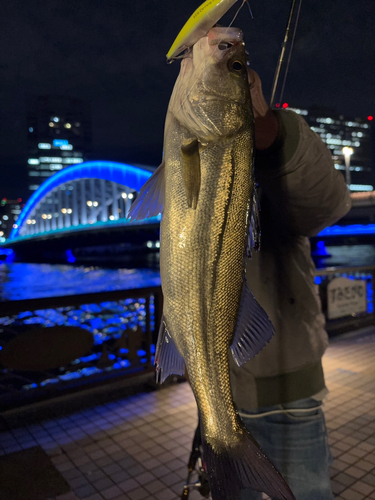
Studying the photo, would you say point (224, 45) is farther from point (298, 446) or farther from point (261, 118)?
point (298, 446)

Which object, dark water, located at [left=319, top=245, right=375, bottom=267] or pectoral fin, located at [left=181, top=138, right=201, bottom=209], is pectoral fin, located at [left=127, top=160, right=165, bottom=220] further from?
dark water, located at [left=319, top=245, right=375, bottom=267]

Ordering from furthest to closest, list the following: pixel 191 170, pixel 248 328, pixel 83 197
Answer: pixel 83 197 → pixel 248 328 → pixel 191 170

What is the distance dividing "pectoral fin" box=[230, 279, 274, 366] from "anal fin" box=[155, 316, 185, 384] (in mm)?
231

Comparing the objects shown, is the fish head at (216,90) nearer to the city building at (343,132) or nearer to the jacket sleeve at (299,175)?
the jacket sleeve at (299,175)

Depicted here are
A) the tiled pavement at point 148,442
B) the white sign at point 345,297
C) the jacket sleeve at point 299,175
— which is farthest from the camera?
the white sign at point 345,297

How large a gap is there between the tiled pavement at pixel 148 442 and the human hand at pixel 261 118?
3074mm

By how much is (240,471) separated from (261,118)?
55.3 inches

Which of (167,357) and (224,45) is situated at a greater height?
(224,45)

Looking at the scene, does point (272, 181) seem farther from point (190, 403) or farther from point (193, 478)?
point (190, 403)

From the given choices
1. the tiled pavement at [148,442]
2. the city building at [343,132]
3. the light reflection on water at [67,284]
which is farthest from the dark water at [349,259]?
the city building at [343,132]

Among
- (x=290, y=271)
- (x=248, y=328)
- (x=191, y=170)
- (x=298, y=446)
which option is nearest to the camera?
(x=191, y=170)

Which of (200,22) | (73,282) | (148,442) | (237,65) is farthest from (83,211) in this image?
(200,22)

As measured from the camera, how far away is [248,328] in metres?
1.43

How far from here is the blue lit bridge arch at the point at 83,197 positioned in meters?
49.2
